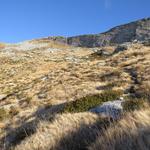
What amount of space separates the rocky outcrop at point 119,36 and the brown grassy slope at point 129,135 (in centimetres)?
9664

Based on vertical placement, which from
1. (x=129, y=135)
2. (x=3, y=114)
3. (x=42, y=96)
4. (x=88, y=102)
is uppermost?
(x=129, y=135)

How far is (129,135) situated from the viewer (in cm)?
466

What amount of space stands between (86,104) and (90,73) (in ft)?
49.9

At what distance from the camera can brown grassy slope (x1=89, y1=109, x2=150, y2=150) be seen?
4289 mm

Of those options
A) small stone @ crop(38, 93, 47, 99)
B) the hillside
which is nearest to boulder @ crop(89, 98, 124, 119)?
the hillside

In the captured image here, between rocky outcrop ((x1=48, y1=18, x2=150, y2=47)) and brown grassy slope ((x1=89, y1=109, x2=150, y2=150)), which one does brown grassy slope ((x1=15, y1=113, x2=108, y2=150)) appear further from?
rocky outcrop ((x1=48, y1=18, x2=150, y2=47))

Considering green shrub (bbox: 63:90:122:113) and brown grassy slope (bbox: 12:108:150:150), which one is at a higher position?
brown grassy slope (bbox: 12:108:150:150)

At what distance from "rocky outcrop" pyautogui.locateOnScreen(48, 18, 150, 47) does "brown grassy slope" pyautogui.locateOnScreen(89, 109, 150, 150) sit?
9664 centimetres

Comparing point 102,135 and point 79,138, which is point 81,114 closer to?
point 79,138

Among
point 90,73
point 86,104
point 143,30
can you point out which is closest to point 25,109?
point 86,104

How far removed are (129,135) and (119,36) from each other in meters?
110

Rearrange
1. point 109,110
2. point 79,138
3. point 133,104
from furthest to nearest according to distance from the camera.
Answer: point 133,104 → point 109,110 → point 79,138

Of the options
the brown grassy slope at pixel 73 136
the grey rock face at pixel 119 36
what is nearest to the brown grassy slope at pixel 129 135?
the brown grassy slope at pixel 73 136

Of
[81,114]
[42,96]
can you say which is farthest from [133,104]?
[42,96]
